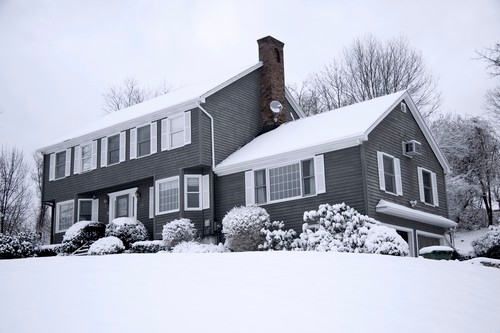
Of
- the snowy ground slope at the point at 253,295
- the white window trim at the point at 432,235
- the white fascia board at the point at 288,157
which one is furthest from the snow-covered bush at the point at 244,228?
the white window trim at the point at 432,235

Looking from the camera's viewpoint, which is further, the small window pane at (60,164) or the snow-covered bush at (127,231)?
the small window pane at (60,164)

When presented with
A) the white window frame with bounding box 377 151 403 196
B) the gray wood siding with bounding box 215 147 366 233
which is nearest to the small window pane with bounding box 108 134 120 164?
the gray wood siding with bounding box 215 147 366 233

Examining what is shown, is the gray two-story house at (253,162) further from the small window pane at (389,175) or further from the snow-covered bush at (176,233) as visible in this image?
the snow-covered bush at (176,233)

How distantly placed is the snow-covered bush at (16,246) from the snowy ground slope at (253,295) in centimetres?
1041

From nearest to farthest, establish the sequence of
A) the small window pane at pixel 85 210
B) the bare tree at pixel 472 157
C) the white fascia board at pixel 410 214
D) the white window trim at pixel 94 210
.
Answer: the white fascia board at pixel 410 214 < the white window trim at pixel 94 210 < the small window pane at pixel 85 210 < the bare tree at pixel 472 157

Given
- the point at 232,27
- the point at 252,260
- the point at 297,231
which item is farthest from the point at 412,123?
the point at 232,27

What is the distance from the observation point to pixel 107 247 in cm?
2286

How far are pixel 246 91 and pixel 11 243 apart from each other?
478 inches

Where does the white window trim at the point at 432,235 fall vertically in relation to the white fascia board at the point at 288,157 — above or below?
below

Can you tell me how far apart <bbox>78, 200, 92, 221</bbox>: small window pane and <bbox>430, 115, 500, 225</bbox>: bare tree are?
2017 cm

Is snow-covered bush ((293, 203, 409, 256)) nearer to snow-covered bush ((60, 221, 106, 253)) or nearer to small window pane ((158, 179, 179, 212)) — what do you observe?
small window pane ((158, 179, 179, 212))

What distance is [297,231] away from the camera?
21328 mm

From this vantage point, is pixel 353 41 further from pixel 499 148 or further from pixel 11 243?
pixel 11 243

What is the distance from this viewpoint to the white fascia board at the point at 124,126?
24328 millimetres
